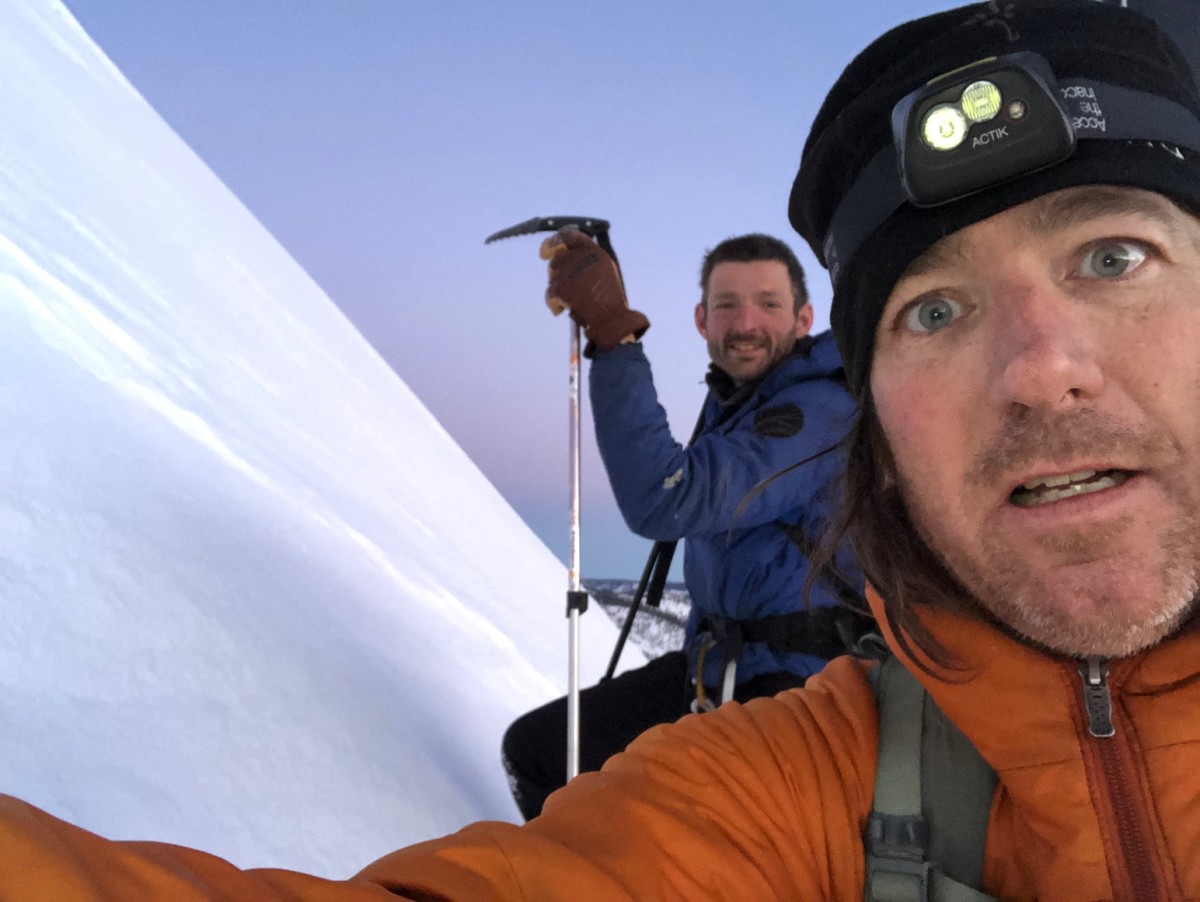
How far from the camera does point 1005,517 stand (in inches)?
38.7

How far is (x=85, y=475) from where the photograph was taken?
7.27 feet

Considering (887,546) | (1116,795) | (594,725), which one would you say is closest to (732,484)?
(594,725)

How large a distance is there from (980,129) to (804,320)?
75.7 inches

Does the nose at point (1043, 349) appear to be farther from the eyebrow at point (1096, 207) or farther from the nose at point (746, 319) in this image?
the nose at point (746, 319)

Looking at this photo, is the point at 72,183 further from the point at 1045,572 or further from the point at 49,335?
the point at 1045,572

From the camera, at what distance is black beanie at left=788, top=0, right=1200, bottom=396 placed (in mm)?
992

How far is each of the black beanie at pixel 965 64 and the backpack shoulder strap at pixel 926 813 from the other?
1.66 feet

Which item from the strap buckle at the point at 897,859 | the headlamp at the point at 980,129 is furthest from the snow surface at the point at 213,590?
the headlamp at the point at 980,129

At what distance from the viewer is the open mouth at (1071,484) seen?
921 millimetres

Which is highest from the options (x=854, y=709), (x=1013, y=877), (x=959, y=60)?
(x=959, y=60)

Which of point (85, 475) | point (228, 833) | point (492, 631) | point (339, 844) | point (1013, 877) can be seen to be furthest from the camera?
point (492, 631)

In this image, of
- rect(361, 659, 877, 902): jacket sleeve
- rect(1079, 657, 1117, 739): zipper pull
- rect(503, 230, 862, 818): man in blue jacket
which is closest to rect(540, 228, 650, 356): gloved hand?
rect(503, 230, 862, 818): man in blue jacket

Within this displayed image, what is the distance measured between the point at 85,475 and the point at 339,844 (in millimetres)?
1243

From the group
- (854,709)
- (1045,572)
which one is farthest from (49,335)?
(1045,572)
